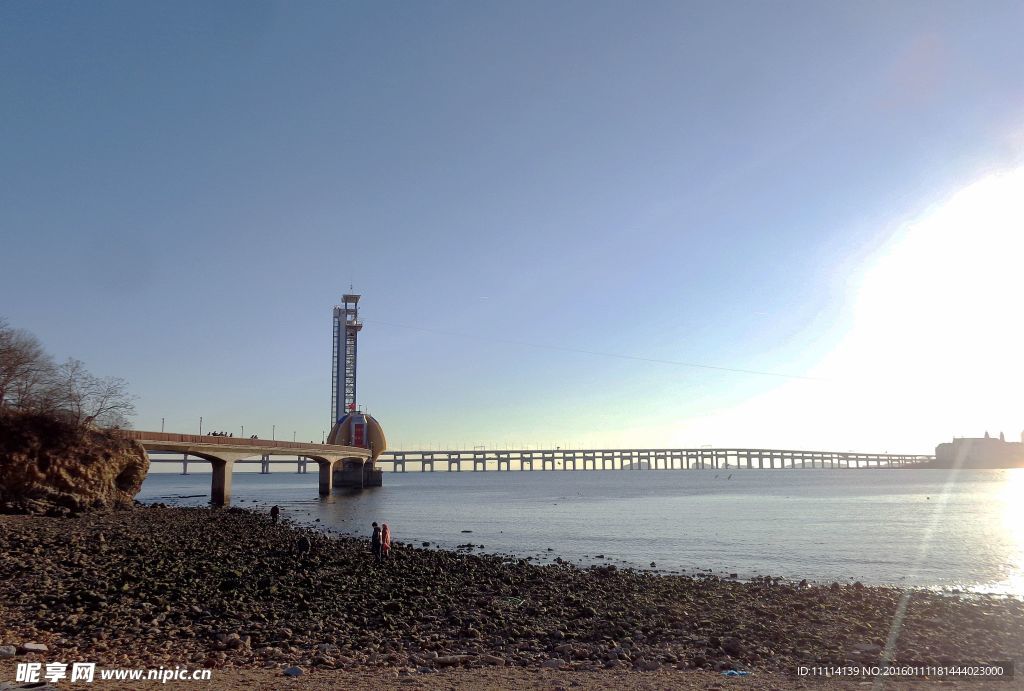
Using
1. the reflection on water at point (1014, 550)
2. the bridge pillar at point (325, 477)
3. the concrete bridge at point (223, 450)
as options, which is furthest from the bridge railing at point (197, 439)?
the reflection on water at point (1014, 550)

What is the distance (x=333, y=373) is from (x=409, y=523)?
10576cm

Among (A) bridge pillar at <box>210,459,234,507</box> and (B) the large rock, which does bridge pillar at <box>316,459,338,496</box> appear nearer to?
(A) bridge pillar at <box>210,459,234,507</box>

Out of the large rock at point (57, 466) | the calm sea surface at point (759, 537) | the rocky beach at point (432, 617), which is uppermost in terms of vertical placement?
the large rock at point (57, 466)

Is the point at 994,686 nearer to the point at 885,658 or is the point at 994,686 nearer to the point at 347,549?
the point at 885,658

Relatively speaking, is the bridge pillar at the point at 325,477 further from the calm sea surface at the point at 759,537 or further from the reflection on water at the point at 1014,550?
the reflection on water at the point at 1014,550

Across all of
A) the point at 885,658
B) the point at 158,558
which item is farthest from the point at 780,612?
the point at 158,558

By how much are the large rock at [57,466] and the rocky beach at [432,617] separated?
31.8 feet

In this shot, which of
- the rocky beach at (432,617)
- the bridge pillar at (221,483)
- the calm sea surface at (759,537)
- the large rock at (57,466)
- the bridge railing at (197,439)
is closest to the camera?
the rocky beach at (432,617)

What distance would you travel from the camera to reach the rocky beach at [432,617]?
38.4ft

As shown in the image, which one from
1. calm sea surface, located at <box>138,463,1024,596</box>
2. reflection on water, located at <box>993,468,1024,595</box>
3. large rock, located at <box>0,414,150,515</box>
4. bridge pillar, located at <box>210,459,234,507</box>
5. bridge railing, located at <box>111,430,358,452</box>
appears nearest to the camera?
reflection on water, located at <box>993,468,1024,595</box>

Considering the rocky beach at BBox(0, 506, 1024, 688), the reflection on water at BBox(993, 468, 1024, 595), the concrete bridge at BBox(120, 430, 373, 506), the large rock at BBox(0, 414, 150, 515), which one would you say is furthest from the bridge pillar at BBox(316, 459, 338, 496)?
the reflection on water at BBox(993, 468, 1024, 595)

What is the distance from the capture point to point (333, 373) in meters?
150

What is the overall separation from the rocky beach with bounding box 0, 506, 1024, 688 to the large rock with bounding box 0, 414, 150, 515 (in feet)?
31.8

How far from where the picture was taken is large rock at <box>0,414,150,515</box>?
3259 centimetres
